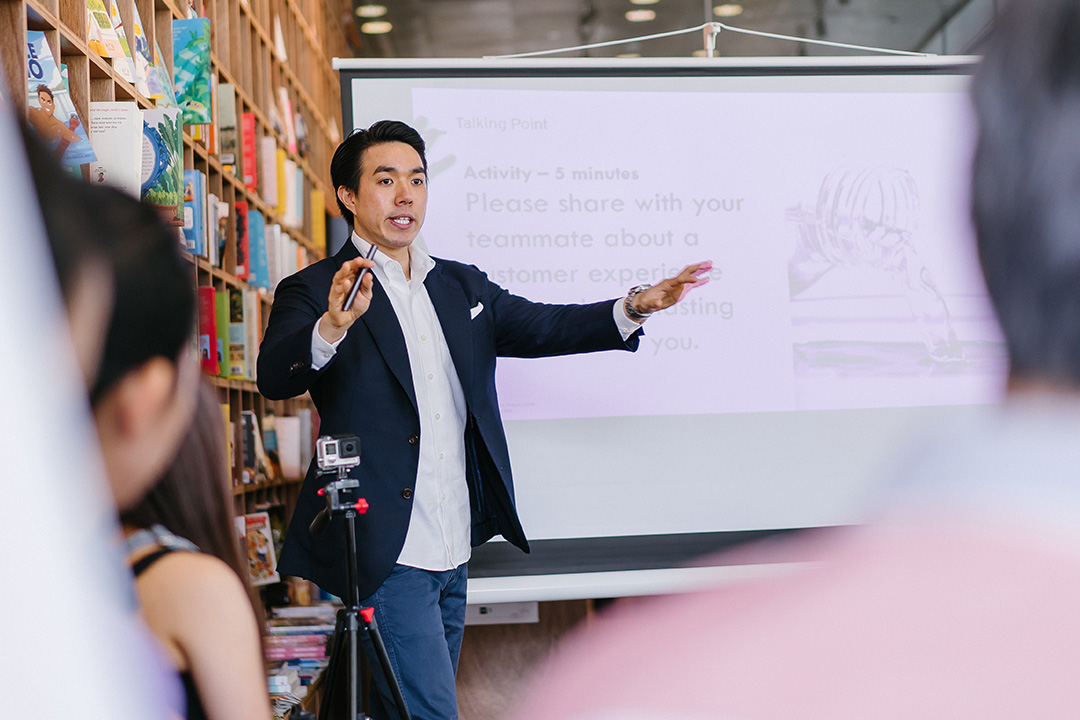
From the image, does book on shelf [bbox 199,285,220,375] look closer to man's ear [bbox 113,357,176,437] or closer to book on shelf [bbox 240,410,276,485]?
book on shelf [bbox 240,410,276,485]

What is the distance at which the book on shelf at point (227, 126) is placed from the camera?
3.56 metres

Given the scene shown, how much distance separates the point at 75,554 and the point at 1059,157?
502mm

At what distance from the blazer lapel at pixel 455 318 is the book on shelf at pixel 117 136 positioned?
676 millimetres

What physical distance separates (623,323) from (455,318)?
391 millimetres

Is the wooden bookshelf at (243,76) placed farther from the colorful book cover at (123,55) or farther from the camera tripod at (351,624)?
the camera tripod at (351,624)

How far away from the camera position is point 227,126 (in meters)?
3.59

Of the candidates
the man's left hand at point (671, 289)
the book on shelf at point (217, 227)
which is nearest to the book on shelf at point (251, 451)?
the book on shelf at point (217, 227)

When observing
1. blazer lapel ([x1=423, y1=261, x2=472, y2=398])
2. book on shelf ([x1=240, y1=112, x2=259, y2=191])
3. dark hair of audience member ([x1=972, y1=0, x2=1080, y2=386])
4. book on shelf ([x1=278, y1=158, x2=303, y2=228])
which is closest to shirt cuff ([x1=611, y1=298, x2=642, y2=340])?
blazer lapel ([x1=423, y1=261, x2=472, y2=398])

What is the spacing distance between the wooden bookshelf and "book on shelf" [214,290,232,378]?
0.21 ft

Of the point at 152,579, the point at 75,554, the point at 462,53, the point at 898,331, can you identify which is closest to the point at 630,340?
the point at 898,331

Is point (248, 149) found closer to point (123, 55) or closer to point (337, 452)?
point (123, 55)

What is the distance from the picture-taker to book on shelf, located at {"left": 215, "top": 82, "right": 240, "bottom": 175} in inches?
140

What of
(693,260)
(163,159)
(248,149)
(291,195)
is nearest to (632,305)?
(693,260)

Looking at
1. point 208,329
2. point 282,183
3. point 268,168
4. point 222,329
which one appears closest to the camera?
point 208,329
